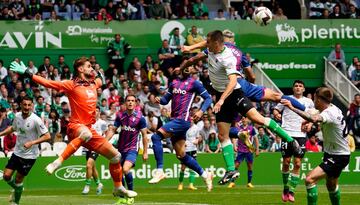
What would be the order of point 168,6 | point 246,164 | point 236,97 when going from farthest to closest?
point 168,6, point 246,164, point 236,97

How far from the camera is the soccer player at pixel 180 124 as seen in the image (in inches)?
987

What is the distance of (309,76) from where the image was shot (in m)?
43.8

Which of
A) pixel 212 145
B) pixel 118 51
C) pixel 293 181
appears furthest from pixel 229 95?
pixel 118 51

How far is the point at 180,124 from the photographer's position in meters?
25.4

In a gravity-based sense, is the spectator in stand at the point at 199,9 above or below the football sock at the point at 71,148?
above

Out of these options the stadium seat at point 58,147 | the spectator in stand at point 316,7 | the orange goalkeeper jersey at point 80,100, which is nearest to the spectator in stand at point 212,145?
the stadium seat at point 58,147

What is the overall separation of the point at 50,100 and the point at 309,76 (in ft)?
42.5

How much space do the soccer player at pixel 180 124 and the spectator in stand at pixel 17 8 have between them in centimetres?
1505

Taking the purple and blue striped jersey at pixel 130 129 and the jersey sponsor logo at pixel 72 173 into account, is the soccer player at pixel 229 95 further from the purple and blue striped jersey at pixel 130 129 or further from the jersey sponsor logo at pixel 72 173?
the jersey sponsor logo at pixel 72 173

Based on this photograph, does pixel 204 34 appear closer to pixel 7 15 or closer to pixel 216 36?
pixel 7 15

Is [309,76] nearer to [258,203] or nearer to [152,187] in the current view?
[152,187]

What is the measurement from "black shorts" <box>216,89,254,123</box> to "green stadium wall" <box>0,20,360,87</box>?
67.2 feet

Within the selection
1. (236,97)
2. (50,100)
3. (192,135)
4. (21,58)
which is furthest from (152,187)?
(236,97)

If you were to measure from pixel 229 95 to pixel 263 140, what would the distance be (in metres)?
16.1
